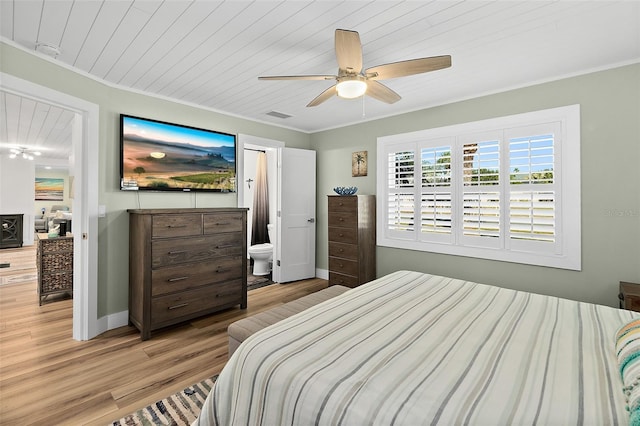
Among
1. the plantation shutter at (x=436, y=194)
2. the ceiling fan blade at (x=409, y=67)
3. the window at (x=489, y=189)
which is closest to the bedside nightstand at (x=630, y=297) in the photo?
the window at (x=489, y=189)

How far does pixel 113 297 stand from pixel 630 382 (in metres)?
3.74

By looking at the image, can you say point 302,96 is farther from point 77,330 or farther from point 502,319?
point 77,330

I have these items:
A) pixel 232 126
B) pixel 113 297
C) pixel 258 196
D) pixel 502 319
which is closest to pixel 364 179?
pixel 232 126

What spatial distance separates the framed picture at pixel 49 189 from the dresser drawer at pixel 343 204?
10154 millimetres

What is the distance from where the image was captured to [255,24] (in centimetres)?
197

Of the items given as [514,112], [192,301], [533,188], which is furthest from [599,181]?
[192,301]

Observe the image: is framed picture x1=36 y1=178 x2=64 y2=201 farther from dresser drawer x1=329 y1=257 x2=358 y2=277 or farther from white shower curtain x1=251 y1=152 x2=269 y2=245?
dresser drawer x1=329 y1=257 x2=358 y2=277

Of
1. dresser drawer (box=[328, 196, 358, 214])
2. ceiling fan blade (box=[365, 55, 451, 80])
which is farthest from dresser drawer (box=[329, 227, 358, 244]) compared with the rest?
ceiling fan blade (box=[365, 55, 451, 80])

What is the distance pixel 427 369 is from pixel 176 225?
8.77 ft

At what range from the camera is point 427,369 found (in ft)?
3.35

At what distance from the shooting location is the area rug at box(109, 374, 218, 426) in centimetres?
171

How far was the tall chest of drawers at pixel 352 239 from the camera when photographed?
12.6ft

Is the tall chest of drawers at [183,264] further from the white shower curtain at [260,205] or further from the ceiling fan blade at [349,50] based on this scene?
the white shower curtain at [260,205]

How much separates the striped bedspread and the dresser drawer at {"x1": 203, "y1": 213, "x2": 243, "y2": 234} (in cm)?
205
